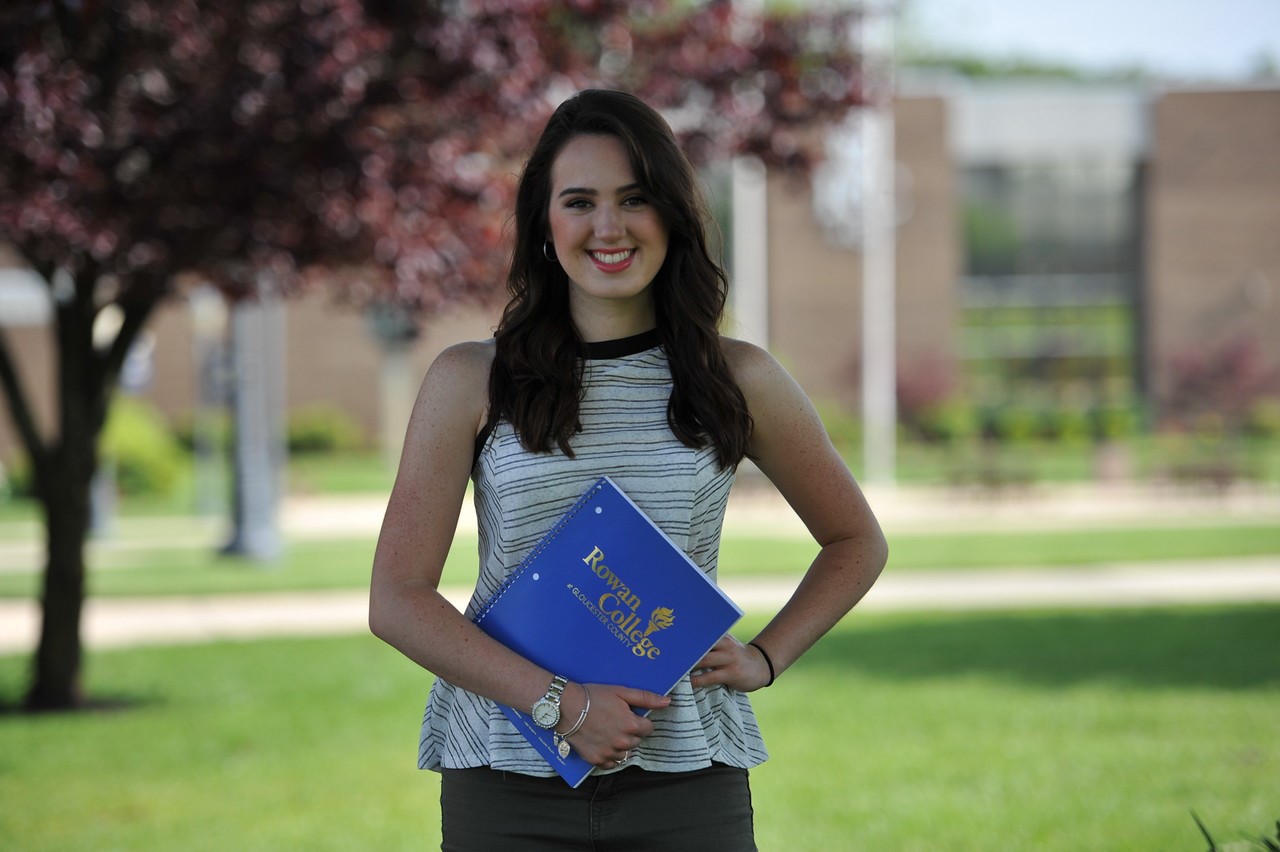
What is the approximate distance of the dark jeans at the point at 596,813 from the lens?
2295 mm

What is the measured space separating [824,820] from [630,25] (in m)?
4.03

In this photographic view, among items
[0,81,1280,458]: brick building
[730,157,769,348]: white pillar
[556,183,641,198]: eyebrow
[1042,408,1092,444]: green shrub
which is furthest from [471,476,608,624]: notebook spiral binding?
[0,81,1280,458]: brick building

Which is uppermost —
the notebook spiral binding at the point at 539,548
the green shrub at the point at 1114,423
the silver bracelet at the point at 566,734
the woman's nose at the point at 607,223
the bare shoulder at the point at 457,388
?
the woman's nose at the point at 607,223

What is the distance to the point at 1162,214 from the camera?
148ft

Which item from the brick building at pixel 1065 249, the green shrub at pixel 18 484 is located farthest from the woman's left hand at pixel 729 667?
the brick building at pixel 1065 249

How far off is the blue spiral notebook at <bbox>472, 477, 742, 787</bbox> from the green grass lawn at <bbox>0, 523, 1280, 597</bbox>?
11.2 m

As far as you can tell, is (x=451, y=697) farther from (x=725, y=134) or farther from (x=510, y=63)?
(x=725, y=134)

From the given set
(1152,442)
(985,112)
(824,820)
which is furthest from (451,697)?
(985,112)

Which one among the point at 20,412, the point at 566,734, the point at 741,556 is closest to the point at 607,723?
the point at 566,734

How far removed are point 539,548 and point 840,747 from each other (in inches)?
200

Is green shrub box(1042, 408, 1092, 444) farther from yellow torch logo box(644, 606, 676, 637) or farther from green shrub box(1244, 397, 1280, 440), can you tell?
yellow torch logo box(644, 606, 676, 637)

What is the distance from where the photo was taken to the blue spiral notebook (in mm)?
2234

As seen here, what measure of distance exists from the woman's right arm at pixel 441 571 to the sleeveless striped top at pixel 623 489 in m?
0.07

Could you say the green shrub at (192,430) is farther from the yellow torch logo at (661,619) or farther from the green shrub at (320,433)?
the yellow torch logo at (661,619)
